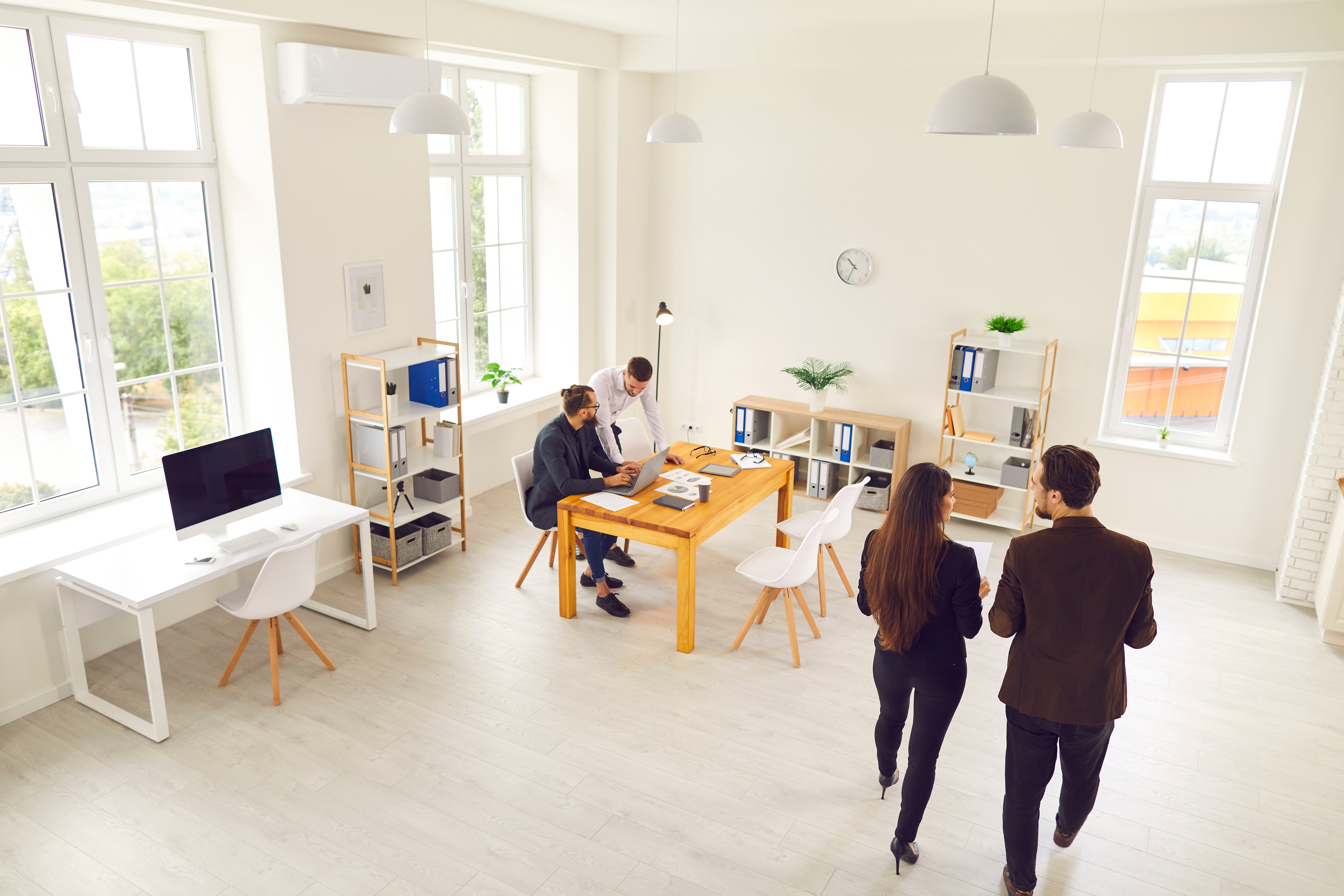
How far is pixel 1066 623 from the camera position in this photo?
9.12 feet

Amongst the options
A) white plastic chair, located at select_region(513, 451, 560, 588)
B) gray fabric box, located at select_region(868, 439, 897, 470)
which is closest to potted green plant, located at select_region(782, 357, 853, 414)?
gray fabric box, located at select_region(868, 439, 897, 470)

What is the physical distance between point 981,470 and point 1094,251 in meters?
1.70

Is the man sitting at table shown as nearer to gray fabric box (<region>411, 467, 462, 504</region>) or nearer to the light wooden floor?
the light wooden floor

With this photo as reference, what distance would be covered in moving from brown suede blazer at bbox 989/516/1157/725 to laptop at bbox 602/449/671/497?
2.52m

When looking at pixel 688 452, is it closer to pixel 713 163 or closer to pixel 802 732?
pixel 802 732

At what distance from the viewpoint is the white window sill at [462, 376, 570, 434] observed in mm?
6605

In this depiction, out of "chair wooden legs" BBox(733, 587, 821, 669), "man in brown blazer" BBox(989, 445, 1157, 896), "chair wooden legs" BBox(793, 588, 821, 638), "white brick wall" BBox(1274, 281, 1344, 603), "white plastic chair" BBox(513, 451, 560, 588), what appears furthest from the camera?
"white plastic chair" BBox(513, 451, 560, 588)

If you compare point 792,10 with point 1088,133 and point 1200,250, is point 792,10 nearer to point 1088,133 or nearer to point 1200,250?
point 1088,133

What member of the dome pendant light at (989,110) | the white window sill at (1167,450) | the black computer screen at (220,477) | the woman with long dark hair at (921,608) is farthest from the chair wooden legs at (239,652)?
the white window sill at (1167,450)

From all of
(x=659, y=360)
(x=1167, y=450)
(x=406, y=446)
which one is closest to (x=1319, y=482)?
(x=1167, y=450)

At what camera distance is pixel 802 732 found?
13.6ft

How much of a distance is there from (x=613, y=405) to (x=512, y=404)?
1488mm

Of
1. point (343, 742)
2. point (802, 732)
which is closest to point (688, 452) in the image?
point (802, 732)

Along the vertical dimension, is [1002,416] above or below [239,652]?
above
